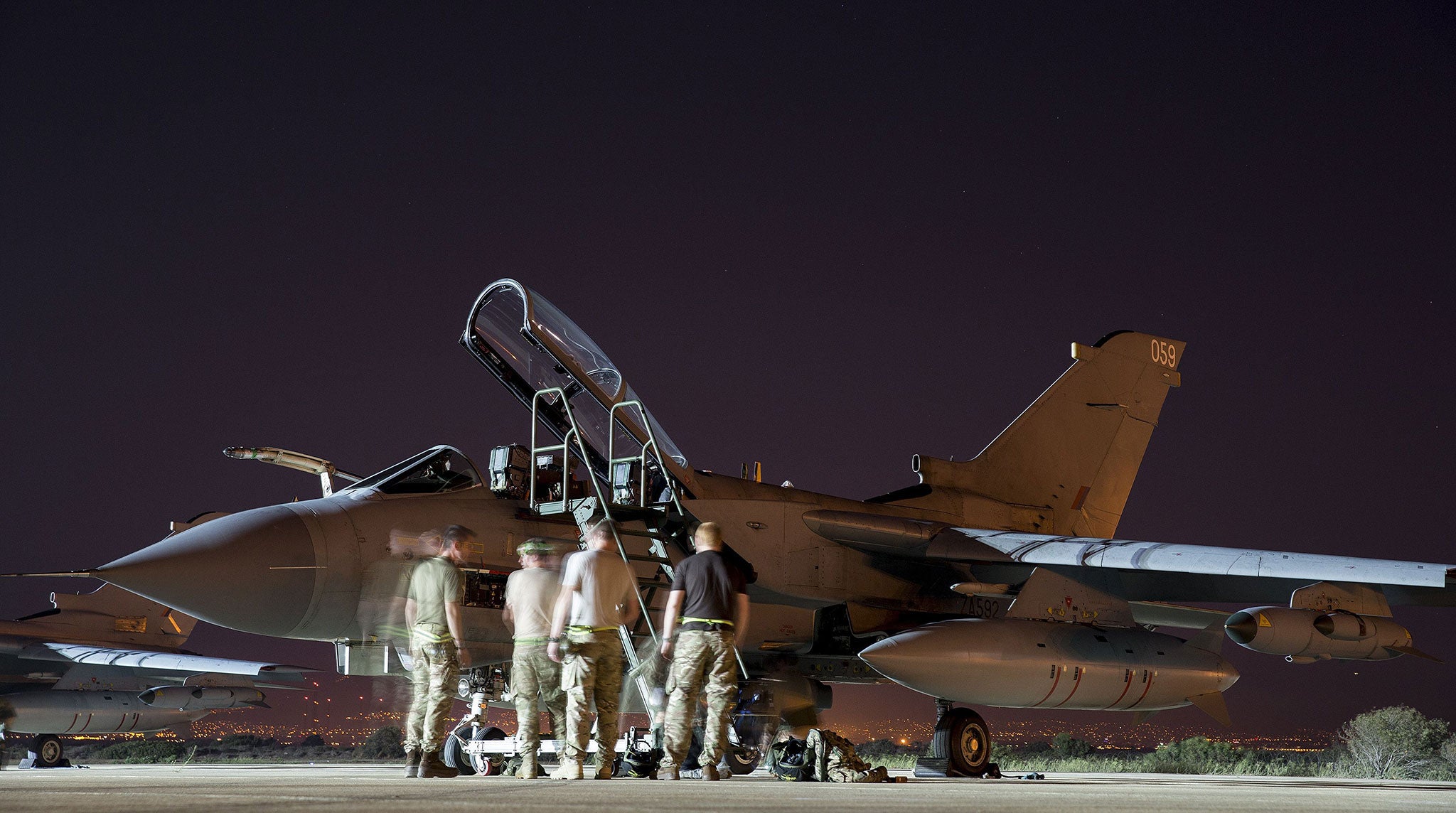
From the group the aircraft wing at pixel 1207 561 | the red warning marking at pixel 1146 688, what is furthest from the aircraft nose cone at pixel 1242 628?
the red warning marking at pixel 1146 688

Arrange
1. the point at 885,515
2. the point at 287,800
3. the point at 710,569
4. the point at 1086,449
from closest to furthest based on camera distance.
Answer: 1. the point at 287,800
2. the point at 710,569
3. the point at 885,515
4. the point at 1086,449

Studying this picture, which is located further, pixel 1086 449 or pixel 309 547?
pixel 1086 449

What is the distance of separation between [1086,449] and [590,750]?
30.1 ft

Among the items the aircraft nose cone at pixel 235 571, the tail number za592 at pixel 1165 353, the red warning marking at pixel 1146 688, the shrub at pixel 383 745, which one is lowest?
the shrub at pixel 383 745

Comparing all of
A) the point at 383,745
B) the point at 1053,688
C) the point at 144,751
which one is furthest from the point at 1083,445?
the point at 144,751

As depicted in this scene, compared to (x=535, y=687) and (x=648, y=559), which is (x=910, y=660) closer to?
(x=648, y=559)

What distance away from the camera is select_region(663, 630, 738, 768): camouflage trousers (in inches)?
271

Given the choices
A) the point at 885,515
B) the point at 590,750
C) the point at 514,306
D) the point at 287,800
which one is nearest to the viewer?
the point at 287,800

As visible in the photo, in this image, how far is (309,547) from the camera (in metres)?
8.78

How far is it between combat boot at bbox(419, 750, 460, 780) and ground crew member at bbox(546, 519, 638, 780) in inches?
33.4

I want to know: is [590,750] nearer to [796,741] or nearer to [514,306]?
[796,741]

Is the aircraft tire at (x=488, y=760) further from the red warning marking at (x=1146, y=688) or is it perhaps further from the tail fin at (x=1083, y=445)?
A: the tail fin at (x=1083, y=445)

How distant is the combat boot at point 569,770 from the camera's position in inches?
256

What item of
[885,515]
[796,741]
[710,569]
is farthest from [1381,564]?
[710,569]
